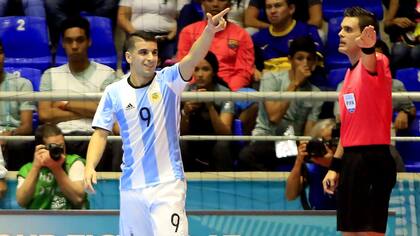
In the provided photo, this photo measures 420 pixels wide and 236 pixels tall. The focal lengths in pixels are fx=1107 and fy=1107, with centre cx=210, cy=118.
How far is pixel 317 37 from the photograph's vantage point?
1073cm

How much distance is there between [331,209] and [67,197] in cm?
206

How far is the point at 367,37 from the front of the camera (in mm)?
6656

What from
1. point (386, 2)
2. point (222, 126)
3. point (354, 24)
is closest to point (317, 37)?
point (386, 2)

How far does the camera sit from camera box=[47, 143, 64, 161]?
8446 millimetres

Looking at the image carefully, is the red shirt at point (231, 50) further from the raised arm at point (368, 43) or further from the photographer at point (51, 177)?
the raised arm at point (368, 43)

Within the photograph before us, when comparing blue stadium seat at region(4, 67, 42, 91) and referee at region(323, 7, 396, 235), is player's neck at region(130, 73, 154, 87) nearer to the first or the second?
referee at region(323, 7, 396, 235)

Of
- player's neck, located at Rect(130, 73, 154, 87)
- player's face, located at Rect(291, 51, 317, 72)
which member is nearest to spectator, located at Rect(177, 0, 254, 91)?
player's face, located at Rect(291, 51, 317, 72)

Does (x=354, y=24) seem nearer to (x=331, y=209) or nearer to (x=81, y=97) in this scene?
(x=331, y=209)

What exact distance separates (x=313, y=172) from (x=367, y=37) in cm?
212

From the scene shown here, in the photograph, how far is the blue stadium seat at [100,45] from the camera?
10516 mm

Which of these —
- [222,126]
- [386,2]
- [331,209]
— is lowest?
[331,209]

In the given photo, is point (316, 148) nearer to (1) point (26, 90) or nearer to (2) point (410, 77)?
(2) point (410, 77)

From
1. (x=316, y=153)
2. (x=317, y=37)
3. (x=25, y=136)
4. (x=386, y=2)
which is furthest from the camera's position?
(x=386, y=2)

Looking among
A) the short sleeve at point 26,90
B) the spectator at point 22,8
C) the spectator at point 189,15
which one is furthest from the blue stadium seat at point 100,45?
the short sleeve at point 26,90
